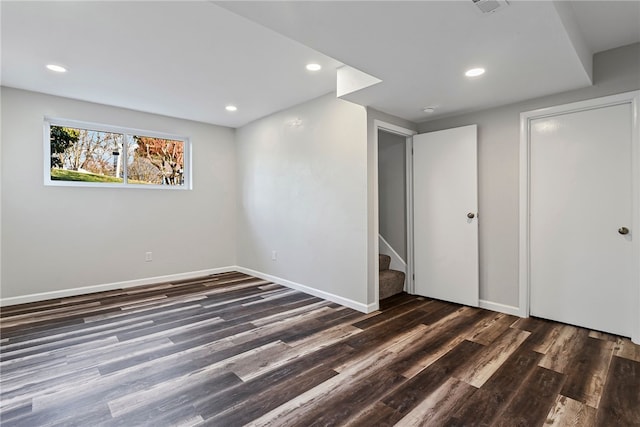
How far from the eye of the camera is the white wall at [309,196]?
3.40 m

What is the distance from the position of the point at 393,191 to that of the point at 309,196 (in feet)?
4.01

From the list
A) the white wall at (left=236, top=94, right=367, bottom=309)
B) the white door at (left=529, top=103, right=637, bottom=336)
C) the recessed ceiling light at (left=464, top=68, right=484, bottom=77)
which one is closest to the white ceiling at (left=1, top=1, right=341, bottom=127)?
the white wall at (left=236, top=94, right=367, bottom=309)

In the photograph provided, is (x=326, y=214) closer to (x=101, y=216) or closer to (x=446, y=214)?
(x=446, y=214)

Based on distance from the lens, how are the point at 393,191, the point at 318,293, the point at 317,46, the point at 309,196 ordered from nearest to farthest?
the point at 317,46, the point at 318,293, the point at 309,196, the point at 393,191

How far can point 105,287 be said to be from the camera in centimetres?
419

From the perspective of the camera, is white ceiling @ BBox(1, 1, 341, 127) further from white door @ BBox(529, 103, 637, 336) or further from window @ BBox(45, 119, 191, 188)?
white door @ BBox(529, 103, 637, 336)

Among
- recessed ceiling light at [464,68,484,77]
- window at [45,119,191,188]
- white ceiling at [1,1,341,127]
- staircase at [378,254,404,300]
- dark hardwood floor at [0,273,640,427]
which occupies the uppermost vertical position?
white ceiling at [1,1,341,127]

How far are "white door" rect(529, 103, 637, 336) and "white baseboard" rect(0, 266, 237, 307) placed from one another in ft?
15.0

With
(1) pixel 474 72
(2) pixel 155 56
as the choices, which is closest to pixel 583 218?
(1) pixel 474 72

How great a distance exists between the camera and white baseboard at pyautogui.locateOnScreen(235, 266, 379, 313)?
11.0 ft

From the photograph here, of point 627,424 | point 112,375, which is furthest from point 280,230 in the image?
point 627,424

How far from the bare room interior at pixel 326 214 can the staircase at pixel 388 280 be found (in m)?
0.03

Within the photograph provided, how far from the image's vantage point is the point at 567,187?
2879 millimetres

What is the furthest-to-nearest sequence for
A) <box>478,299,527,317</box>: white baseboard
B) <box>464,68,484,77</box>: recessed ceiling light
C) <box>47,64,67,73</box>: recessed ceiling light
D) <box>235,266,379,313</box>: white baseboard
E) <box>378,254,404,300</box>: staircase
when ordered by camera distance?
<box>378,254,404,300</box>: staircase, <box>235,266,379,313</box>: white baseboard, <box>478,299,527,317</box>: white baseboard, <box>47,64,67,73</box>: recessed ceiling light, <box>464,68,484,77</box>: recessed ceiling light
